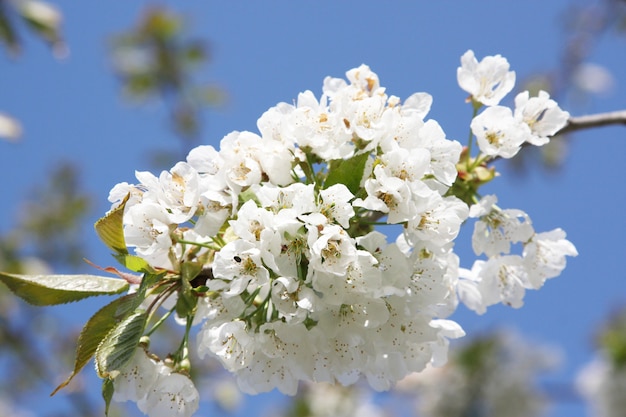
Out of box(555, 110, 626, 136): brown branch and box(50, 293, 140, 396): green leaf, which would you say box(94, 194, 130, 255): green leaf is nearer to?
box(50, 293, 140, 396): green leaf

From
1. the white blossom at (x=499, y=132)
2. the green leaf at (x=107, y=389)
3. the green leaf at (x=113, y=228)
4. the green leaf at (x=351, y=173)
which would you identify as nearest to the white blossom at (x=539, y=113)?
the white blossom at (x=499, y=132)

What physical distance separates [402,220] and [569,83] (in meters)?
3.30

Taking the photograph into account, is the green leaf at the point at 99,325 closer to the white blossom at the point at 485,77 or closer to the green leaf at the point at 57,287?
the green leaf at the point at 57,287

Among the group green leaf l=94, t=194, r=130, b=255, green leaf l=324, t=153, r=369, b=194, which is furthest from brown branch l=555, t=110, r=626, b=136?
green leaf l=94, t=194, r=130, b=255

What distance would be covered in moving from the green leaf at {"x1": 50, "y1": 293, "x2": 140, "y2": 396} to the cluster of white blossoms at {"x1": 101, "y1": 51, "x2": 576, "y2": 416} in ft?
0.33

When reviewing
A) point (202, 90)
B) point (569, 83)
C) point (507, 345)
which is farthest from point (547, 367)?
point (202, 90)

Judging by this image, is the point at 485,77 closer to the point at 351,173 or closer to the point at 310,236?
the point at 351,173

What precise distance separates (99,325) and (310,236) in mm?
581

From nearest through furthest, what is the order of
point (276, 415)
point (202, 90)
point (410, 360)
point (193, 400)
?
point (193, 400), point (410, 360), point (202, 90), point (276, 415)

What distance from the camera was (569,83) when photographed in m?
4.47

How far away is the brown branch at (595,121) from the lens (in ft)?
7.32

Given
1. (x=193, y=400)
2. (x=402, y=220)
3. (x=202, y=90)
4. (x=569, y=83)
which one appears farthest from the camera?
(x=202, y=90)

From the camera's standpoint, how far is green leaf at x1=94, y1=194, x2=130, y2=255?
5.26ft

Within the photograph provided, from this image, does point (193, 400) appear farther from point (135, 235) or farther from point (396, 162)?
point (396, 162)
